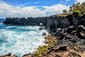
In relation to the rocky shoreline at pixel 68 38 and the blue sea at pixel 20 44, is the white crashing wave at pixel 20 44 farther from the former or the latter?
the rocky shoreline at pixel 68 38

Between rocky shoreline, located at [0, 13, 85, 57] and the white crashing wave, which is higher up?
rocky shoreline, located at [0, 13, 85, 57]

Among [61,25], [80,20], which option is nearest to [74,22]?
[80,20]

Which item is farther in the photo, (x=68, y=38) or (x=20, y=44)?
(x=20, y=44)

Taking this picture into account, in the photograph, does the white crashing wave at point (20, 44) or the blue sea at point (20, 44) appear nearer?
the blue sea at point (20, 44)

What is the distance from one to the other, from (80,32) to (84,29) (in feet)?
7.55

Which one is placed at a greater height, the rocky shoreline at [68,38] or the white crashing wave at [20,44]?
the rocky shoreline at [68,38]

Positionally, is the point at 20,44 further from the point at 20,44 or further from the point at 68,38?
the point at 68,38

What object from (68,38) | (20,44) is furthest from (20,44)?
(68,38)

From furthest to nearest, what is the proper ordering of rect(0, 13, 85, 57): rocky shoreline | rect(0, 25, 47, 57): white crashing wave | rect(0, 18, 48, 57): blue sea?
rect(0, 25, 47, 57): white crashing wave → rect(0, 18, 48, 57): blue sea → rect(0, 13, 85, 57): rocky shoreline

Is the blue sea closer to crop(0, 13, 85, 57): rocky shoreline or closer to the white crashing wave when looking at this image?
the white crashing wave

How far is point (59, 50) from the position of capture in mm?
44500

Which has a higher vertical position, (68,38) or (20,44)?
(68,38)

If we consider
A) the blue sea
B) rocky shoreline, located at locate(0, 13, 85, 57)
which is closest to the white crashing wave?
the blue sea

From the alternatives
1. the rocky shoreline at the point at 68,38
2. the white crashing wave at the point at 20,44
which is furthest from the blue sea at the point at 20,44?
the rocky shoreline at the point at 68,38
